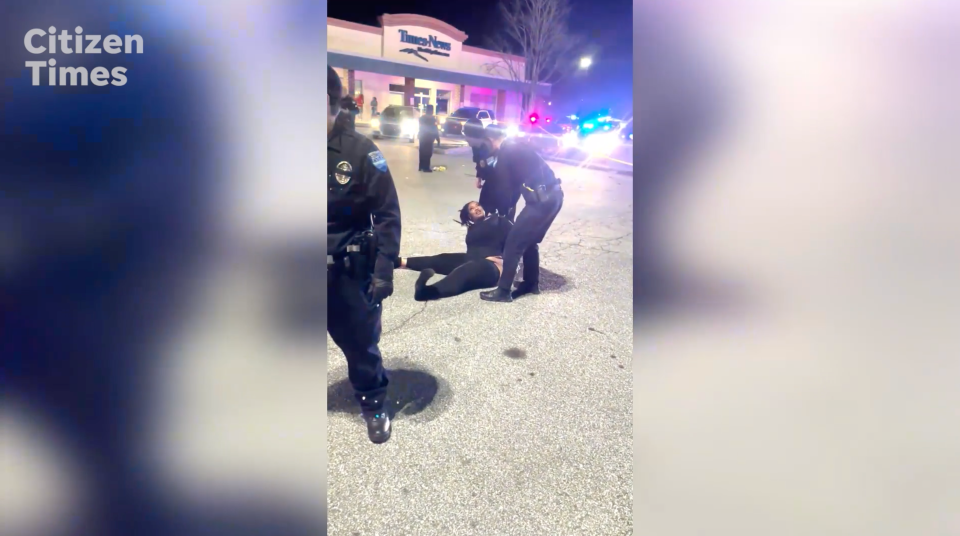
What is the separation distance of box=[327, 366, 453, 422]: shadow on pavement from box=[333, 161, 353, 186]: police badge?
550mm

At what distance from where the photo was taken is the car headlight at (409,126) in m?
1.42

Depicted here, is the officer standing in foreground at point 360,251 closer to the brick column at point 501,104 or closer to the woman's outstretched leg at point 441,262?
the woman's outstretched leg at point 441,262

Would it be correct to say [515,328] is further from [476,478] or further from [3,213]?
[3,213]

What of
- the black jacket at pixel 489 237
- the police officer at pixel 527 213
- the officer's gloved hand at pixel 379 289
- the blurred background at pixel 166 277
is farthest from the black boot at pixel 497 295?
the blurred background at pixel 166 277

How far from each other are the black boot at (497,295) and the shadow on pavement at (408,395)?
0.37 meters

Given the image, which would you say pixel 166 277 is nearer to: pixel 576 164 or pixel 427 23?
pixel 427 23

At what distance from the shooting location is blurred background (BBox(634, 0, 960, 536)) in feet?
4.17

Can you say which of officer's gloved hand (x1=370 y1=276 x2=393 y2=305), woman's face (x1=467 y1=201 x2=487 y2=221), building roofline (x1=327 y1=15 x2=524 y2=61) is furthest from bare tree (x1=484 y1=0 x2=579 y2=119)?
officer's gloved hand (x1=370 y1=276 x2=393 y2=305)

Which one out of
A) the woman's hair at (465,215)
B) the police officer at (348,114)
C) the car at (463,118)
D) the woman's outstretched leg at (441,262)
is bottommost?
the woman's outstretched leg at (441,262)

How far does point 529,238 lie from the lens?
71.1 inches

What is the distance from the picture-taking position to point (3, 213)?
1171 mm

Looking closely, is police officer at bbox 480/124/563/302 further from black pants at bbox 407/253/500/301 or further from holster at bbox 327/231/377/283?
holster at bbox 327/231/377/283

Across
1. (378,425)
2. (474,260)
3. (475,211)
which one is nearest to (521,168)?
(475,211)

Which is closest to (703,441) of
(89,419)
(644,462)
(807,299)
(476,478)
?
(644,462)
